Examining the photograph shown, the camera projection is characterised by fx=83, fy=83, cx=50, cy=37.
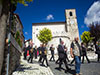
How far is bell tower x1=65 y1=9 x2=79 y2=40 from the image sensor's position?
42.9 metres

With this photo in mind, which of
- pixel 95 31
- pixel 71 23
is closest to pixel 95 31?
pixel 95 31

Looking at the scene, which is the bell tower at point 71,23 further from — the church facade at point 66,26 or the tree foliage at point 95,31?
the tree foliage at point 95,31

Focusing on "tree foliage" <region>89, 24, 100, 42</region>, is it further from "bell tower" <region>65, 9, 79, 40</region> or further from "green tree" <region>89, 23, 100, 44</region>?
"bell tower" <region>65, 9, 79, 40</region>

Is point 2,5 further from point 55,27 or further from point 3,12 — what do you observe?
point 55,27

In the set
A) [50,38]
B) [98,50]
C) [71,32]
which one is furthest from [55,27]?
[98,50]

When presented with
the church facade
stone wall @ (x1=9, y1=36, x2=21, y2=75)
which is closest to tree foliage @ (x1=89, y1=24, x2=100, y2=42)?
the church facade

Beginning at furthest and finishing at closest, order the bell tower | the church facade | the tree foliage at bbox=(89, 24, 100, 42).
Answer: the bell tower < the church facade < the tree foliage at bbox=(89, 24, 100, 42)

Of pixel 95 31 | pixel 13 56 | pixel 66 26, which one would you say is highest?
pixel 66 26

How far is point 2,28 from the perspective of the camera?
8.33 feet

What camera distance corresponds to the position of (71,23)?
44.2 meters

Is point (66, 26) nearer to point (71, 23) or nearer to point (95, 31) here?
point (71, 23)

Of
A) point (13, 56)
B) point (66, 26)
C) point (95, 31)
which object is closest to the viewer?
point (13, 56)

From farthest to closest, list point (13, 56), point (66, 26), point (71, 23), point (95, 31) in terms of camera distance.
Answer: point (66, 26)
point (71, 23)
point (95, 31)
point (13, 56)

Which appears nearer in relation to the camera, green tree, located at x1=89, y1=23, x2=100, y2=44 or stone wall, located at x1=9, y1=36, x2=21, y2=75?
stone wall, located at x1=9, y1=36, x2=21, y2=75
